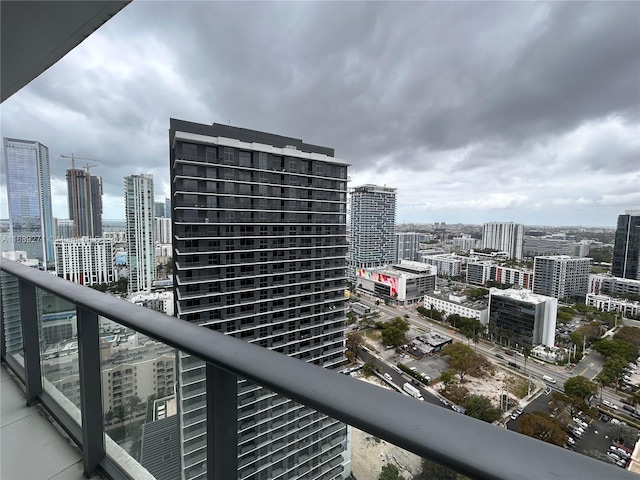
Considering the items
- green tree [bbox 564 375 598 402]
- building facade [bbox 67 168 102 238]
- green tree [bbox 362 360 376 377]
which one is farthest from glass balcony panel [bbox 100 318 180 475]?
green tree [bbox 564 375 598 402]

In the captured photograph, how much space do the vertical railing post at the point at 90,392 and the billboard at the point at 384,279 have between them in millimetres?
23401

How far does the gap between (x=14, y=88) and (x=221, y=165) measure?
6.28 m

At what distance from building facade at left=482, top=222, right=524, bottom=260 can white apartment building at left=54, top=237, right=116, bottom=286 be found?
4270 centimetres

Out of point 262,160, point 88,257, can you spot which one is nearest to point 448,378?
point 262,160

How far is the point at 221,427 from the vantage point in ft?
2.02

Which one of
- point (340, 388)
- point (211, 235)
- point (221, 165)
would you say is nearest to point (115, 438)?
point (340, 388)

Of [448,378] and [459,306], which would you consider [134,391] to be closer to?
[448,378]

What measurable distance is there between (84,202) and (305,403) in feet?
33.2

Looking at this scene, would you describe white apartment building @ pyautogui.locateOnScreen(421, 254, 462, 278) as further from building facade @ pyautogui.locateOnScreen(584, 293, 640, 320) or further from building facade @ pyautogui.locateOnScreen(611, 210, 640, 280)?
building facade @ pyautogui.locateOnScreen(584, 293, 640, 320)

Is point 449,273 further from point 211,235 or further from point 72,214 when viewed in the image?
point 72,214

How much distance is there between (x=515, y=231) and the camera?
3809 centimetres

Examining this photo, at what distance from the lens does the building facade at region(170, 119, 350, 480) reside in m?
7.27

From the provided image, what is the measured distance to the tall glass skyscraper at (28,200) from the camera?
309 cm

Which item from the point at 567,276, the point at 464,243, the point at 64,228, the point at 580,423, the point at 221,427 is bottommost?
the point at 580,423
